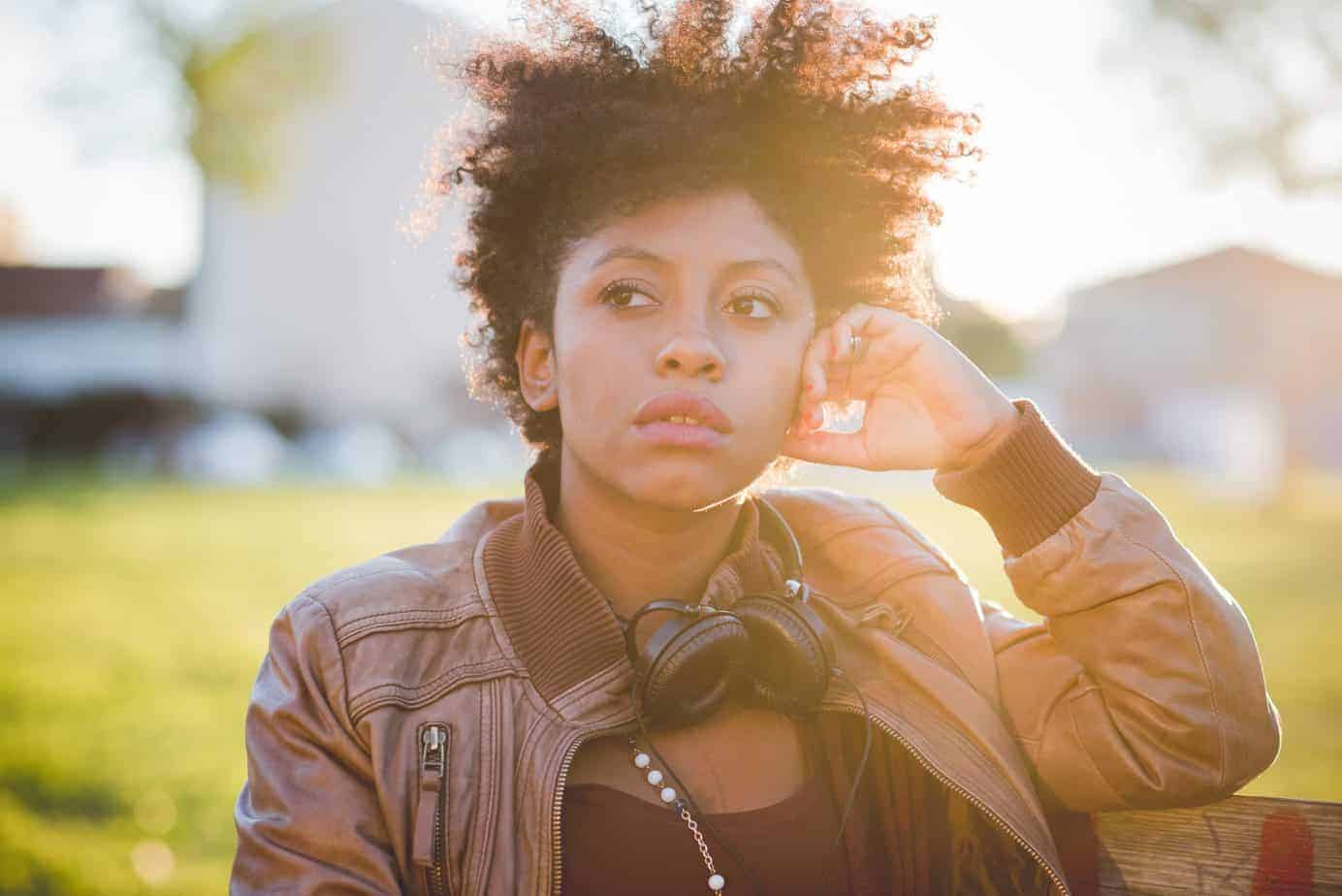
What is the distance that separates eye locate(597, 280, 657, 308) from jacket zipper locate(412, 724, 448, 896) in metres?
1.00

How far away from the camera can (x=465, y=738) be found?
226 centimetres

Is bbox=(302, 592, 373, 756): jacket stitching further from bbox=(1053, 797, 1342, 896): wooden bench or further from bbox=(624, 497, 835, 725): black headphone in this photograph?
bbox=(1053, 797, 1342, 896): wooden bench

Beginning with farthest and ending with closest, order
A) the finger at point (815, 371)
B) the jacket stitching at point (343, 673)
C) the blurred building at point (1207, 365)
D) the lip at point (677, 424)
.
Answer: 1. the blurred building at point (1207, 365)
2. the finger at point (815, 371)
3. the lip at point (677, 424)
4. the jacket stitching at point (343, 673)

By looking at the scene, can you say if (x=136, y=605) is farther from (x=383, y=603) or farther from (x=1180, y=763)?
(x=1180, y=763)

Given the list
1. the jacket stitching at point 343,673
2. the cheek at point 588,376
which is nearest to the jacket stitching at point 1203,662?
the cheek at point 588,376

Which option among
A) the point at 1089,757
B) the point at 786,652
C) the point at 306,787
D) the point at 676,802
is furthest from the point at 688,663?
the point at 1089,757

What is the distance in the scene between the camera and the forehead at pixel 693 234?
2547 millimetres

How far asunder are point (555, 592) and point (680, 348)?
605 millimetres

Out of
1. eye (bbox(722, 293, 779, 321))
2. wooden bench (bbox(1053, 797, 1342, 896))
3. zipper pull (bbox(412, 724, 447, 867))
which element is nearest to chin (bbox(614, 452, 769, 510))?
eye (bbox(722, 293, 779, 321))

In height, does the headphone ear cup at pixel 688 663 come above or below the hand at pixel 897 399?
below

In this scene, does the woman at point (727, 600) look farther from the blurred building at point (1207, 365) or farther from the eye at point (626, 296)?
the blurred building at point (1207, 365)

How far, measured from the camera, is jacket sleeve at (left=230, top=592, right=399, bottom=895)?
6.91ft

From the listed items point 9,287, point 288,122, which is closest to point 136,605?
point 288,122

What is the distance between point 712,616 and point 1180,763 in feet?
3.20
